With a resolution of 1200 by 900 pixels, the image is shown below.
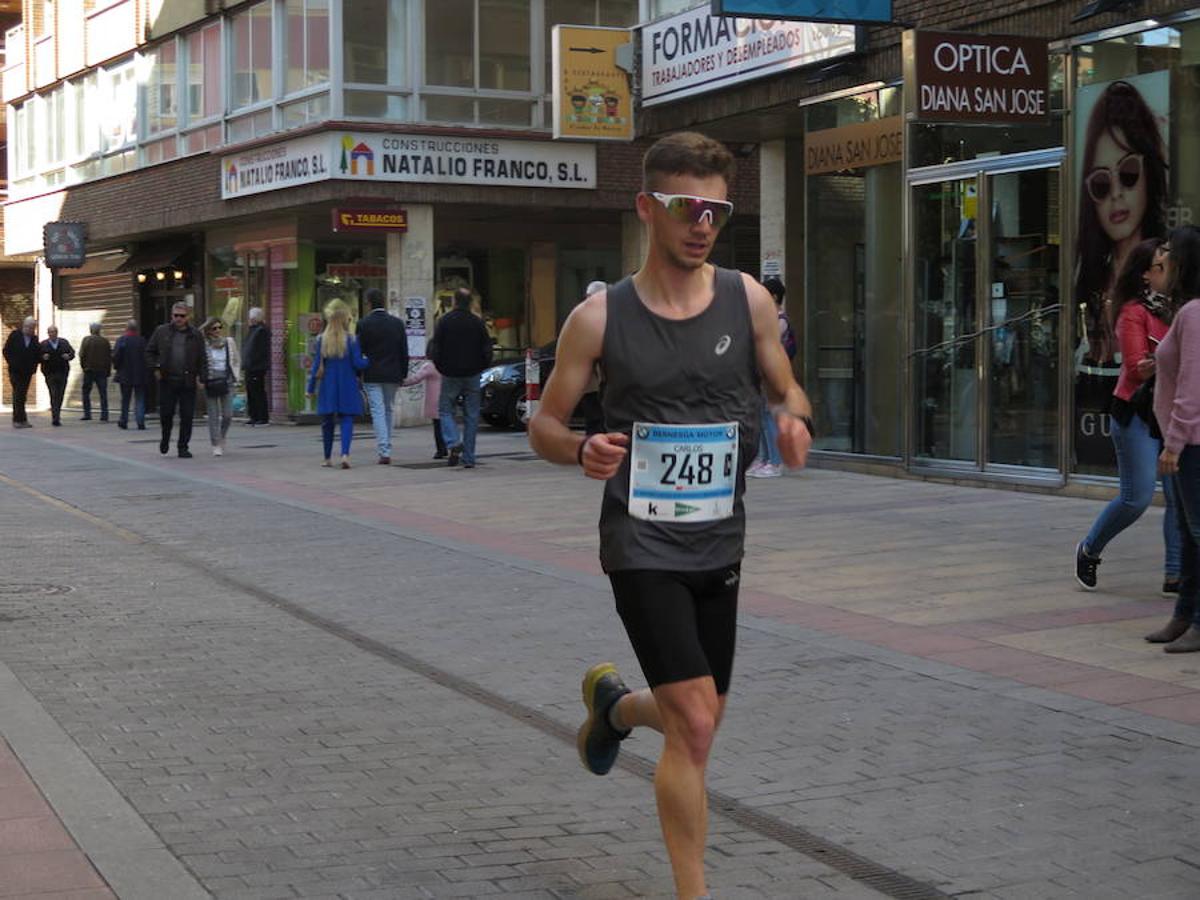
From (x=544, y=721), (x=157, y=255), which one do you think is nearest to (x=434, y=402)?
(x=157, y=255)

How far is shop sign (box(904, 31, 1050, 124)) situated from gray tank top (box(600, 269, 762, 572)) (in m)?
10.2

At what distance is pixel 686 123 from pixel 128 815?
50.6 feet

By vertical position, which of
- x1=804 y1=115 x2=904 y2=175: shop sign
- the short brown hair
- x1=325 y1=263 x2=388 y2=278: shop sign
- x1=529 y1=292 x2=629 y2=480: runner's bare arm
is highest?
x1=804 y1=115 x2=904 y2=175: shop sign

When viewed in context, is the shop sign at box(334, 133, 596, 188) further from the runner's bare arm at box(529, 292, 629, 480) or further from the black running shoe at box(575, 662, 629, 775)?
the runner's bare arm at box(529, 292, 629, 480)

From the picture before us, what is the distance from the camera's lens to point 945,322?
1576 centimetres

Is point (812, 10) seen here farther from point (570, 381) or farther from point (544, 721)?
point (570, 381)

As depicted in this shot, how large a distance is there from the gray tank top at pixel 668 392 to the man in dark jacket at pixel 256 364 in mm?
24625

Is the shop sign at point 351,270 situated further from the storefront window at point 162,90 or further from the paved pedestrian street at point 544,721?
the paved pedestrian street at point 544,721

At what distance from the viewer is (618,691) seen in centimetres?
466

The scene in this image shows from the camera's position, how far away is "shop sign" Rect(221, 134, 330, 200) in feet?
85.8

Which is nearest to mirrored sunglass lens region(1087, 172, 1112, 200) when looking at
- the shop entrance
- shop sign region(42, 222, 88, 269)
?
the shop entrance

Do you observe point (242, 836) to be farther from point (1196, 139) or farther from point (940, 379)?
point (940, 379)

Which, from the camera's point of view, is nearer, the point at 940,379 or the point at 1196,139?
the point at 1196,139

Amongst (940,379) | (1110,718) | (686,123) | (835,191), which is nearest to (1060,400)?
(940,379)
